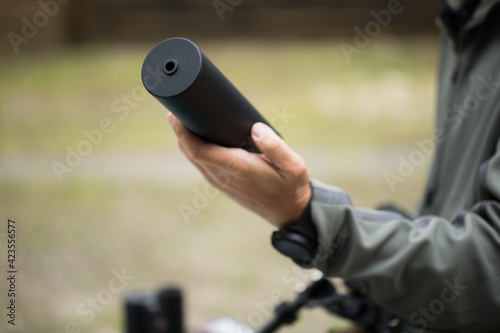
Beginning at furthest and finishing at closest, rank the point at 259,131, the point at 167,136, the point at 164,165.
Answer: the point at 167,136
the point at 164,165
the point at 259,131

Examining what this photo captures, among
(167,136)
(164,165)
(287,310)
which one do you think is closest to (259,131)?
(287,310)

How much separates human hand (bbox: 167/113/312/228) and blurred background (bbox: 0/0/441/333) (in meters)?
0.55

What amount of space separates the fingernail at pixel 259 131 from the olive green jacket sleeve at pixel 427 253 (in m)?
0.16

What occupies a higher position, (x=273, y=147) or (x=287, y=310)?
(x=273, y=147)

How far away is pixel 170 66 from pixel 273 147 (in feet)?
0.62

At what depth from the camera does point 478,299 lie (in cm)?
82

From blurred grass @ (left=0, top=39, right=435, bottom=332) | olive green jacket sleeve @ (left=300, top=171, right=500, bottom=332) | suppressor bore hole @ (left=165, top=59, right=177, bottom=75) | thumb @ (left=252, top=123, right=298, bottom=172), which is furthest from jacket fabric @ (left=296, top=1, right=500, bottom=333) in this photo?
blurred grass @ (left=0, top=39, right=435, bottom=332)

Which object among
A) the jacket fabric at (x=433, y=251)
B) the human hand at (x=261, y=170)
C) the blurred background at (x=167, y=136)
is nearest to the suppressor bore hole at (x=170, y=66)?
the human hand at (x=261, y=170)

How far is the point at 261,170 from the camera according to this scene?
0.75m

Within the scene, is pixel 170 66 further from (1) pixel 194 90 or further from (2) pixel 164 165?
(2) pixel 164 165

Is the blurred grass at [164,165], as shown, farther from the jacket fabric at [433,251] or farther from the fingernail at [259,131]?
the fingernail at [259,131]

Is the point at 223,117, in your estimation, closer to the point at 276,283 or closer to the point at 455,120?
the point at 455,120

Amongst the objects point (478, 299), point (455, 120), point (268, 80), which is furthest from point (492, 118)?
point (268, 80)

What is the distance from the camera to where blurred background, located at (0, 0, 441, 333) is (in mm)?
2785
